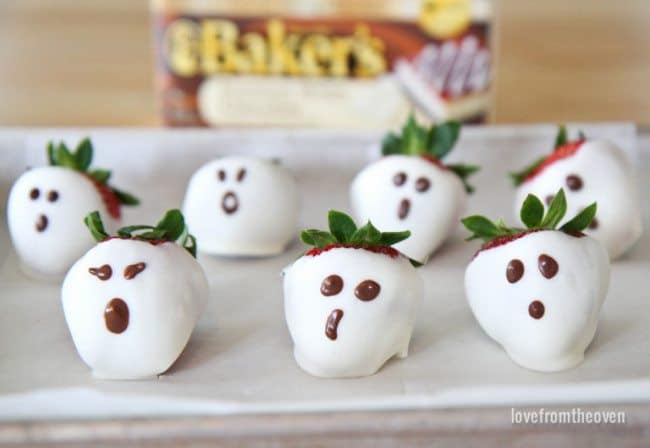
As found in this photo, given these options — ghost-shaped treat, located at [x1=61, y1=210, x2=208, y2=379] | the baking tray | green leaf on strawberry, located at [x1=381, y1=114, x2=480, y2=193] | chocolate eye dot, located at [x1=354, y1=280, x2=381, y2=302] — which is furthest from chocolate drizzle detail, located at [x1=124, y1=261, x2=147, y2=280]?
green leaf on strawberry, located at [x1=381, y1=114, x2=480, y2=193]

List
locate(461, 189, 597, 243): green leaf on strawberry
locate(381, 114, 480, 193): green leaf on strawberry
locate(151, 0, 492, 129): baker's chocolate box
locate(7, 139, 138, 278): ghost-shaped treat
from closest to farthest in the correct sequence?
locate(461, 189, 597, 243): green leaf on strawberry, locate(7, 139, 138, 278): ghost-shaped treat, locate(381, 114, 480, 193): green leaf on strawberry, locate(151, 0, 492, 129): baker's chocolate box

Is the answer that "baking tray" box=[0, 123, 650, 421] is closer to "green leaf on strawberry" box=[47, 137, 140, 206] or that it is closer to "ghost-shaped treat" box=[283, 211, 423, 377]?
"ghost-shaped treat" box=[283, 211, 423, 377]

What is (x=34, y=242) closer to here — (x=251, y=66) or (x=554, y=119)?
(x=251, y=66)

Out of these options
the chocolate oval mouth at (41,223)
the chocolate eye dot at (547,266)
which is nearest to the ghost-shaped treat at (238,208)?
the chocolate oval mouth at (41,223)

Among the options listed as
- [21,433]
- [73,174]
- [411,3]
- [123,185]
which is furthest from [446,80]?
[21,433]

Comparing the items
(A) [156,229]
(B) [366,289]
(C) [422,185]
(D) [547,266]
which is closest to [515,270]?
(D) [547,266]

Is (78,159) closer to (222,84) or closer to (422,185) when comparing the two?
(422,185)
